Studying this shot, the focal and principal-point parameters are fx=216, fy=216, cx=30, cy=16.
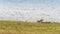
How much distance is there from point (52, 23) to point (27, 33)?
18609mm

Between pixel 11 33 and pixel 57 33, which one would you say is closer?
pixel 11 33

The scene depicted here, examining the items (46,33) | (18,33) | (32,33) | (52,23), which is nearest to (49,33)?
(46,33)

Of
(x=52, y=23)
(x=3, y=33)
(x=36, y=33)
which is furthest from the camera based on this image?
(x=52, y=23)

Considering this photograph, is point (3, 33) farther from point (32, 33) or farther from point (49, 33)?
point (49, 33)

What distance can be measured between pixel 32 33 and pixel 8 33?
3.04 metres

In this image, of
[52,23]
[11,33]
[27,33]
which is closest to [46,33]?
[27,33]

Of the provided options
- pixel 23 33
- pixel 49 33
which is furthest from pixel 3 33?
pixel 49 33

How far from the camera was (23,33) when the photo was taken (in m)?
26.2

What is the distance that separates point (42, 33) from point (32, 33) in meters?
1.43

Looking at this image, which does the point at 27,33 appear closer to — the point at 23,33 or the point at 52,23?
the point at 23,33

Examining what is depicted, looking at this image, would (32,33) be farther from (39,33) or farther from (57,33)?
(57,33)

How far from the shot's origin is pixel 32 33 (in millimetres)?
26312

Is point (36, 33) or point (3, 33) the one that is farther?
point (36, 33)

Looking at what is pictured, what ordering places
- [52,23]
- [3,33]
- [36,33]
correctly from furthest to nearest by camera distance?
[52,23], [36,33], [3,33]
